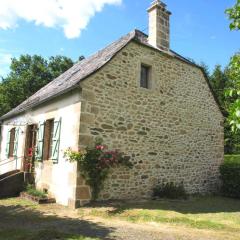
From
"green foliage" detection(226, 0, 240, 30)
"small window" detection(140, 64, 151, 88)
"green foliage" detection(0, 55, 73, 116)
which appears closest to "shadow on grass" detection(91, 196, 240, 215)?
"small window" detection(140, 64, 151, 88)

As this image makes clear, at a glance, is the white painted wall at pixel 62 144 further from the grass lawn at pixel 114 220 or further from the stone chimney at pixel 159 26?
the stone chimney at pixel 159 26

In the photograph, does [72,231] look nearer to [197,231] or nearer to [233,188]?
[197,231]

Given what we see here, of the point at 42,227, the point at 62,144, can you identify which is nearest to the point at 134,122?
the point at 62,144

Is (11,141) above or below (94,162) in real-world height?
above

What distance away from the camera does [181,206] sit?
9219 millimetres

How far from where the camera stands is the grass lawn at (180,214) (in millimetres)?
7097

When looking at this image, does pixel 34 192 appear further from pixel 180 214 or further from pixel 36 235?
pixel 180 214

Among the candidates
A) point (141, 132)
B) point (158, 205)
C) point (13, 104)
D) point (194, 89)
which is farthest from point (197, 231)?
point (13, 104)

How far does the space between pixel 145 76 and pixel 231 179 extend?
554 centimetres

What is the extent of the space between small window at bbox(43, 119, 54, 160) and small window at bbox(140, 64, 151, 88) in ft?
11.7

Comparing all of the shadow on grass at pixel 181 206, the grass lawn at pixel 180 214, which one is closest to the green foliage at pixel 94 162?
the shadow on grass at pixel 181 206

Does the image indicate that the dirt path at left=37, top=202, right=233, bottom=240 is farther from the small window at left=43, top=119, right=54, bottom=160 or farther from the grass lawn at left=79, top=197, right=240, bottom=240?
the small window at left=43, top=119, right=54, bottom=160

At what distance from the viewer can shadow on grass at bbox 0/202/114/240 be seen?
19.0 ft

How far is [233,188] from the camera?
12266 millimetres
